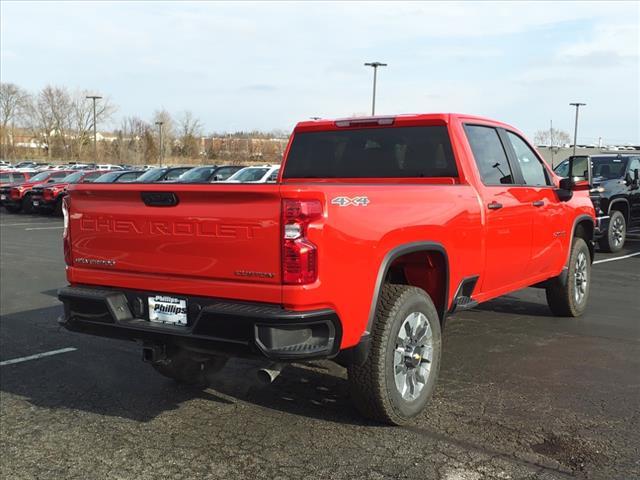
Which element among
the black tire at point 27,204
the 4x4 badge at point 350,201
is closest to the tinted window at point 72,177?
the black tire at point 27,204

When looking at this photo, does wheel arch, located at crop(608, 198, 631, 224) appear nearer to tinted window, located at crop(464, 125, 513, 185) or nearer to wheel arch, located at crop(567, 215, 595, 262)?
wheel arch, located at crop(567, 215, 595, 262)

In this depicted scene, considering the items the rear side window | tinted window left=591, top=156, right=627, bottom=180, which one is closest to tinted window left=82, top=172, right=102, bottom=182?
tinted window left=591, top=156, right=627, bottom=180

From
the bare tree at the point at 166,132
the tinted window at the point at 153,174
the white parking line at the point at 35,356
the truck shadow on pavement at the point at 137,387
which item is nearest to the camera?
the truck shadow on pavement at the point at 137,387

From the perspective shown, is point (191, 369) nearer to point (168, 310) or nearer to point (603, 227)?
point (168, 310)

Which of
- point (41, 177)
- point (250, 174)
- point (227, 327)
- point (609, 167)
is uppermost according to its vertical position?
point (609, 167)

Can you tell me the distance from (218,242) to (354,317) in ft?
2.76

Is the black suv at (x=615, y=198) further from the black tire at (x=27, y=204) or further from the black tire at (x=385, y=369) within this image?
the black tire at (x=27, y=204)

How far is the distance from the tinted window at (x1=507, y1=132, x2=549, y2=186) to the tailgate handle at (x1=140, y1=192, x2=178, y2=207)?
129 inches

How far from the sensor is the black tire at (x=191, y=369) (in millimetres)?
4812

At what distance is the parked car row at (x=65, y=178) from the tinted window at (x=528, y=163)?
13.3m

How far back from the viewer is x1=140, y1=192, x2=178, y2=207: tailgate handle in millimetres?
3752

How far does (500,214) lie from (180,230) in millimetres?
2576

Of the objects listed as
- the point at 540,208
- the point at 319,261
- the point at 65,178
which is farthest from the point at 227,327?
the point at 65,178

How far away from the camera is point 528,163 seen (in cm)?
602
